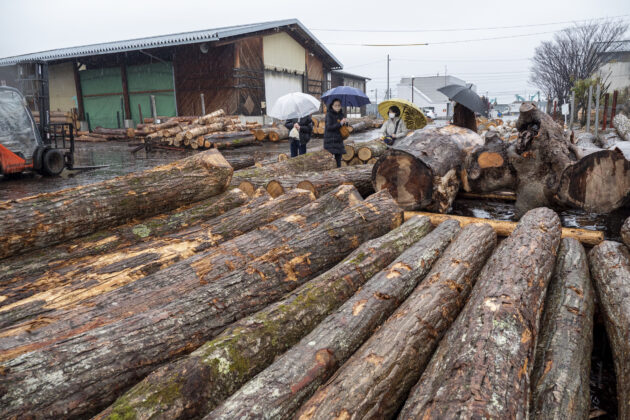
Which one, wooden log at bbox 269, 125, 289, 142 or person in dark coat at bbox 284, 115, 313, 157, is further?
wooden log at bbox 269, 125, 289, 142

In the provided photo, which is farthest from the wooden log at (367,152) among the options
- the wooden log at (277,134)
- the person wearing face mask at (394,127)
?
the wooden log at (277,134)

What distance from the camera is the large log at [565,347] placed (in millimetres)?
2166

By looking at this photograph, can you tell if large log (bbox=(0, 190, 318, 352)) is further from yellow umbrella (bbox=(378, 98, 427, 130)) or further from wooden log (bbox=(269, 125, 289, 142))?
wooden log (bbox=(269, 125, 289, 142))

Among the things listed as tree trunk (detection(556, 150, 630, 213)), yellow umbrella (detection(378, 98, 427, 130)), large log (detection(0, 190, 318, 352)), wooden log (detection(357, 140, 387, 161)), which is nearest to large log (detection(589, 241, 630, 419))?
tree trunk (detection(556, 150, 630, 213))

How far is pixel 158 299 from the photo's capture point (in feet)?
9.51

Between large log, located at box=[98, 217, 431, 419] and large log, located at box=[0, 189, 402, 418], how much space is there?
22 centimetres

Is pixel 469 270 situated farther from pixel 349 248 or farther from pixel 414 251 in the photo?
pixel 349 248

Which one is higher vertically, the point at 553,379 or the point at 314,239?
the point at 314,239

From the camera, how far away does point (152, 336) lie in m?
2.38

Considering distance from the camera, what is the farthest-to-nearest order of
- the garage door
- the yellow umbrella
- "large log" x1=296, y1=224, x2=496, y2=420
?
the garage door, the yellow umbrella, "large log" x1=296, y1=224, x2=496, y2=420

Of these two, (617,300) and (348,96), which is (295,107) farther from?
(617,300)

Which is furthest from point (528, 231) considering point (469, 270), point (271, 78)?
point (271, 78)

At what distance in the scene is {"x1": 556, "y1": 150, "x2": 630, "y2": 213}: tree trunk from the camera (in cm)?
510

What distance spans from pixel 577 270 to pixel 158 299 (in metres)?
3.49
